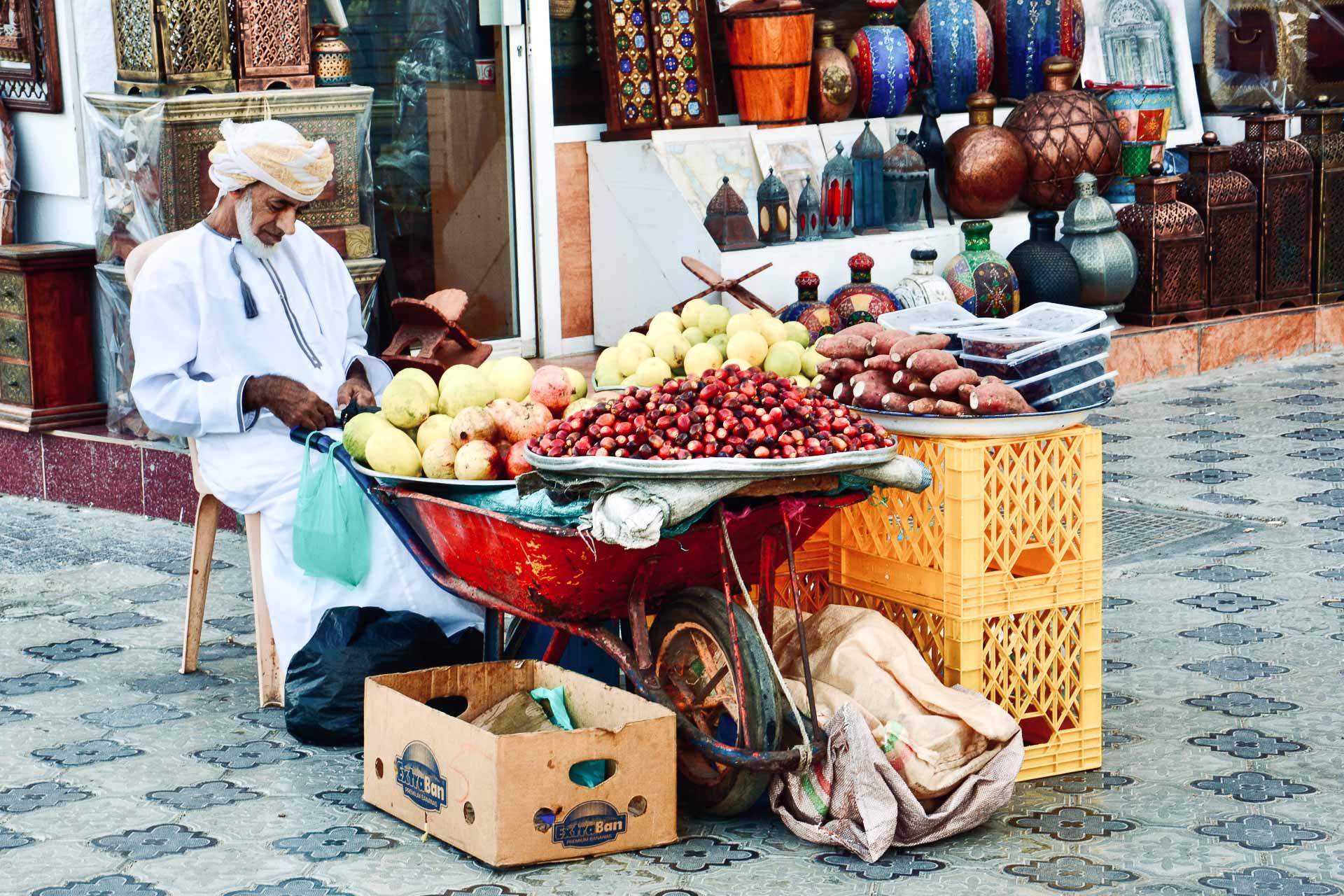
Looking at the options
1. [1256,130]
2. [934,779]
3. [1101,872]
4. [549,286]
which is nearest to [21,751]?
[934,779]

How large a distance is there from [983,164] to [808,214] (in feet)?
3.17

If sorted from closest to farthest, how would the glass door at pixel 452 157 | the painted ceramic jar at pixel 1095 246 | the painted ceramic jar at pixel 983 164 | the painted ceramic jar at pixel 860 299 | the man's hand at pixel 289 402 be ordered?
the man's hand at pixel 289 402, the painted ceramic jar at pixel 860 299, the glass door at pixel 452 157, the painted ceramic jar at pixel 1095 246, the painted ceramic jar at pixel 983 164

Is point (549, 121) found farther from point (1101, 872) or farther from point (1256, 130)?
point (1101, 872)

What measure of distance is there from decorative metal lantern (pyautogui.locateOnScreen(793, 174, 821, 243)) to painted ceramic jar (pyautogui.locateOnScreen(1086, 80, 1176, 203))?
1.84m

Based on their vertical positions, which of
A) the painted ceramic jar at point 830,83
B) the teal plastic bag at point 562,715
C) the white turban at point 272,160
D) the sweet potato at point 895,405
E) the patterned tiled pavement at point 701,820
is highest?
the painted ceramic jar at point 830,83

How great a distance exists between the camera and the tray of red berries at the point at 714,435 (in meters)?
3.65

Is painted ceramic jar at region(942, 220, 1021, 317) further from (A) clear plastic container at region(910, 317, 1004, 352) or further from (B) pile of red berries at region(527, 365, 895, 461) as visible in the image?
(B) pile of red berries at region(527, 365, 895, 461)

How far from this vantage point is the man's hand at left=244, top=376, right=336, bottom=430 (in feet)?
15.2

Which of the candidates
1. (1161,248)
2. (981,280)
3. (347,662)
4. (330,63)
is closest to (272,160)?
(347,662)

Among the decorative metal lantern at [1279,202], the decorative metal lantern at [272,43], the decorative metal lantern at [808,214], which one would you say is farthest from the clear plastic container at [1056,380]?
the decorative metal lantern at [1279,202]

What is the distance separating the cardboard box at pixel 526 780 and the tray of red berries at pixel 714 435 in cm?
54

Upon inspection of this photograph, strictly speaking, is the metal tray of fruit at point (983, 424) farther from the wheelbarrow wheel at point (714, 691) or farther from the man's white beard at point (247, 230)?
the man's white beard at point (247, 230)

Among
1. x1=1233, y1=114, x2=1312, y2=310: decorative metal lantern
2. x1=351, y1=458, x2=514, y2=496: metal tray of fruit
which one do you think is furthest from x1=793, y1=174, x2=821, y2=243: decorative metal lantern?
x1=351, y1=458, x2=514, y2=496: metal tray of fruit

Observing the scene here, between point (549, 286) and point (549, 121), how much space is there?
2.38ft
